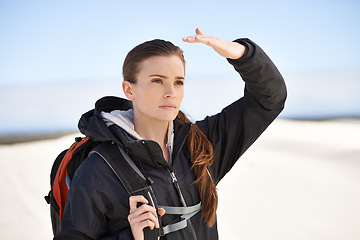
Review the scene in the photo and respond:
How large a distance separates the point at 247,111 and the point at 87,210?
3.65 feet

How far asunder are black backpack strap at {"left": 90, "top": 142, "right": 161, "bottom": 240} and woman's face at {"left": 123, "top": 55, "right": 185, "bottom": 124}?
0.30 meters

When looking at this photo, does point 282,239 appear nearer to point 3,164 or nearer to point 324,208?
point 324,208

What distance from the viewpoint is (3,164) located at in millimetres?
12211

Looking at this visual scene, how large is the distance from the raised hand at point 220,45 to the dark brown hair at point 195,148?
23cm

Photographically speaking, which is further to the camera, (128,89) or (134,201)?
(128,89)

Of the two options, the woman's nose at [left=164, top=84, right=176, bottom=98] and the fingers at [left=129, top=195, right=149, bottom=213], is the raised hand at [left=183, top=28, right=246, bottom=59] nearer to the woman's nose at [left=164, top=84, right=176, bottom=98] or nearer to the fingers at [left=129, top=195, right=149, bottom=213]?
the woman's nose at [left=164, top=84, right=176, bottom=98]

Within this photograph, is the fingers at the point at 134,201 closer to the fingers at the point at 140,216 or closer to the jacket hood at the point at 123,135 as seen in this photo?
the fingers at the point at 140,216

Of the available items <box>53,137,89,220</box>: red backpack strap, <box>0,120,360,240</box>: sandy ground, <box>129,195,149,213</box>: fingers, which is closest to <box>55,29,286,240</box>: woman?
<box>129,195,149,213</box>: fingers

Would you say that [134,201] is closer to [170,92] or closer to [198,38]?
[170,92]

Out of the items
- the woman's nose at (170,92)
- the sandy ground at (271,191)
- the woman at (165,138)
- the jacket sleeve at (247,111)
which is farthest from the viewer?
the sandy ground at (271,191)

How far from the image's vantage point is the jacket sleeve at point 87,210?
7.05 ft

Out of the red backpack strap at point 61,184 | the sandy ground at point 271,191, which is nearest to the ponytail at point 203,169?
the red backpack strap at point 61,184

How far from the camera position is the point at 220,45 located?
2318 mm

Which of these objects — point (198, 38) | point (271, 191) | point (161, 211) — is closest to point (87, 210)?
point (161, 211)
